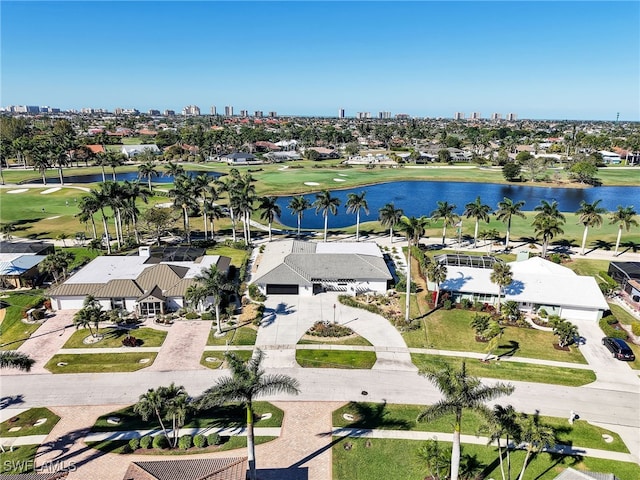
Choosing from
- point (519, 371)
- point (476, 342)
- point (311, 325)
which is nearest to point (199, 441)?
point (311, 325)

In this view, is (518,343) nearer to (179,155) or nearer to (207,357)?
(207,357)

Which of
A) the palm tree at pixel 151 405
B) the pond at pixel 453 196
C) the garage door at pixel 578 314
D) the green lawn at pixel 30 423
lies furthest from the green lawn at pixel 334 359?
the pond at pixel 453 196

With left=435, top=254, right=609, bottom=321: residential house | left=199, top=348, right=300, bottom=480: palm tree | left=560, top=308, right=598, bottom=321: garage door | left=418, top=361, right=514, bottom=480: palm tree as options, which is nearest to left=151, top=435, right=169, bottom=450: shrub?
left=199, top=348, right=300, bottom=480: palm tree

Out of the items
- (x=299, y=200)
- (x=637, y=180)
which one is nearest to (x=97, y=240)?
(x=299, y=200)

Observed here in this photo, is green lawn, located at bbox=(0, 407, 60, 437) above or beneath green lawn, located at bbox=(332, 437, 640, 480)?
above

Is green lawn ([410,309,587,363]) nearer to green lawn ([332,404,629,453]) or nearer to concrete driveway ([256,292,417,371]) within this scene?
concrete driveway ([256,292,417,371])

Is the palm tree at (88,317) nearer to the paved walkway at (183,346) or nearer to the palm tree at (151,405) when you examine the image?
the paved walkway at (183,346)
